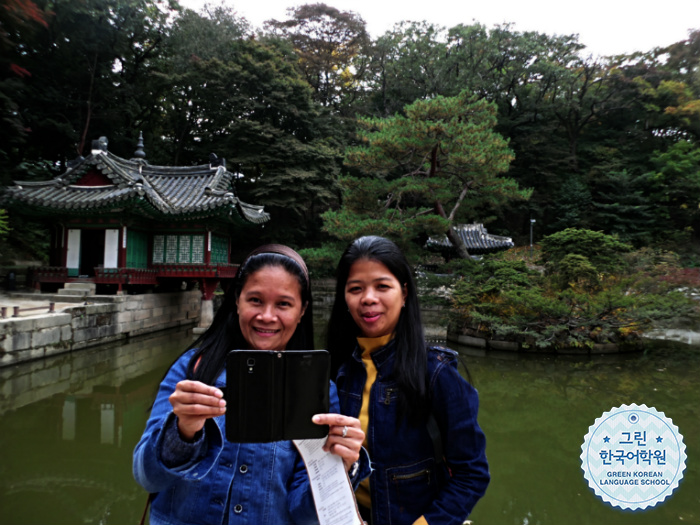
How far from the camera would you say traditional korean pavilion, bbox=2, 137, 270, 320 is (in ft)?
29.6

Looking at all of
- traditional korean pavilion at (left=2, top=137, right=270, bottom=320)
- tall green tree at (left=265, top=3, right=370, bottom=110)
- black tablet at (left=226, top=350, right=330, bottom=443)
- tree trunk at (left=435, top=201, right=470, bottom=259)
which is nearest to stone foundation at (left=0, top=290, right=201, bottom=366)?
traditional korean pavilion at (left=2, top=137, right=270, bottom=320)

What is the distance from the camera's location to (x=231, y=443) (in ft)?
3.16

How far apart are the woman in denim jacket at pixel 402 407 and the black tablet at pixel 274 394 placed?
37 cm

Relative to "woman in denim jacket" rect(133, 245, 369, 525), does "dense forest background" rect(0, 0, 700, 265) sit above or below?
above

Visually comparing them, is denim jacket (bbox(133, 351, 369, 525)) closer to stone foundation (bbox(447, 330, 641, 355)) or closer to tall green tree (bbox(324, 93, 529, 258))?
tall green tree (bbox(324, 93, 529, 258))

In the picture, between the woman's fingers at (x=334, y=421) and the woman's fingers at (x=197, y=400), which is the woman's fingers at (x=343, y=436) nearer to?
the woman's fingers at (x=334, y=421)

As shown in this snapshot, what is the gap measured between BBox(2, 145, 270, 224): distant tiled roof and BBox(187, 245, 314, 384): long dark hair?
8.65 m

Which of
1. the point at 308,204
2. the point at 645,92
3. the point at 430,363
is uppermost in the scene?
the point at 645,92

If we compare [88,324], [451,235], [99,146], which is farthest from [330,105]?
[88,324]

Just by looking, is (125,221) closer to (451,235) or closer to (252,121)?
(451,235)

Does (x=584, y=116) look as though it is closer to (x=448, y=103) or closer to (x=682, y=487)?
(x=448, y=103)

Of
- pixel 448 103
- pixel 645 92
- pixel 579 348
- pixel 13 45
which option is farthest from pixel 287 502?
pixel 645 92

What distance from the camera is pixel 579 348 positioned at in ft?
24.1

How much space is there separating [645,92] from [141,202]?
1988 centimetres
